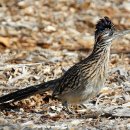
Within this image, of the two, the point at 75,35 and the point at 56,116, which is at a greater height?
the point at 75,35

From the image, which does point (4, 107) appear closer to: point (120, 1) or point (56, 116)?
point (56, 116)

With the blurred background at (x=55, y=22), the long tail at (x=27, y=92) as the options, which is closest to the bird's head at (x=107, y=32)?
the long tail at (x=27, y=92)

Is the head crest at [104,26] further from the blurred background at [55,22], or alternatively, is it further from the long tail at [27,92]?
the blurred background at [55,22]

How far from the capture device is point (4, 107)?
340 inches

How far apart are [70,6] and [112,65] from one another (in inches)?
135

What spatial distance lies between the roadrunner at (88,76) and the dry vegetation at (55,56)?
0.60ft

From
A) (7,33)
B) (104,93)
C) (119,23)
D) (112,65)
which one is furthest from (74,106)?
(119,23)

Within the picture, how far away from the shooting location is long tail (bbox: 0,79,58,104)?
8.56 metres

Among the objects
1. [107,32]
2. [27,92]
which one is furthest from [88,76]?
[27,92]

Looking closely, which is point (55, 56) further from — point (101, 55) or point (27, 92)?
point (101, 55)

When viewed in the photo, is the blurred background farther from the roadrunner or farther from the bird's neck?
the bird's neck

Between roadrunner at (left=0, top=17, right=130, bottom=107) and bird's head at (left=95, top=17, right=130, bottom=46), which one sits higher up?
bird's head at (left=95, top=17, right=130, bottom=46)

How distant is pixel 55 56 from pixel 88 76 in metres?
2.60

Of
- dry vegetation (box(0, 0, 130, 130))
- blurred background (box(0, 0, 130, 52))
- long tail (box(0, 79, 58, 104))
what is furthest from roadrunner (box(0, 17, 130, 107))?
blurred background (box(0, 0, 130, 52))
